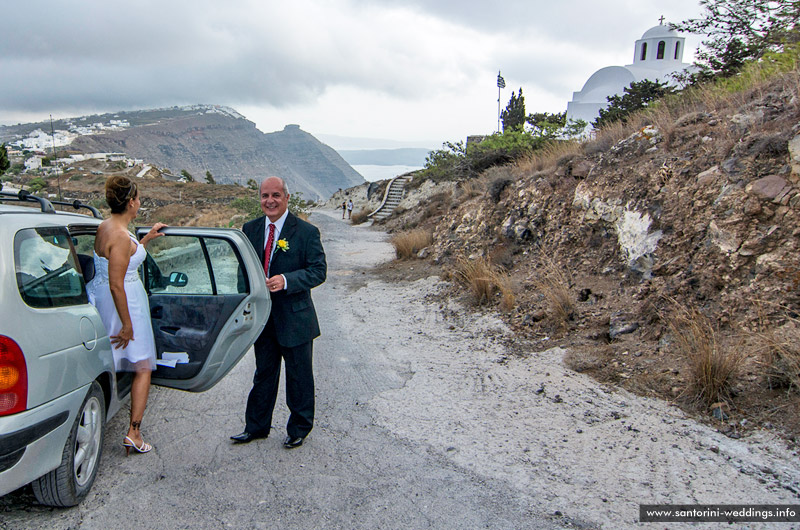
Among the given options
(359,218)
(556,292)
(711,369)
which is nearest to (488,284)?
(556,292)

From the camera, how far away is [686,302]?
5801 mm

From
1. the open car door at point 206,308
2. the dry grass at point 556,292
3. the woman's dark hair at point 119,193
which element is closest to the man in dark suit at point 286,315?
the open car door at point 206,308

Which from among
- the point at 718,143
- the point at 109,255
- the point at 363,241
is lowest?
the point at 363,241

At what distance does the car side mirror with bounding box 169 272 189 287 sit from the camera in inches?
163

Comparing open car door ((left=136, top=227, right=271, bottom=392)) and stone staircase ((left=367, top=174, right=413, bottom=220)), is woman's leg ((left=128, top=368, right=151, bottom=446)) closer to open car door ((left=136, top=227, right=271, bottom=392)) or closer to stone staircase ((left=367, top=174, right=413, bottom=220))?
open car door ((left=136, top=227, right=271, bottom=392))

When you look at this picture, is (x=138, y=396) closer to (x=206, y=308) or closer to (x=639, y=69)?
(x=206, y=308)

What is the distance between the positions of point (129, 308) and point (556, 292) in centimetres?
528

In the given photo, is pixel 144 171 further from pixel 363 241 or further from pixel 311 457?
pixel 311 457

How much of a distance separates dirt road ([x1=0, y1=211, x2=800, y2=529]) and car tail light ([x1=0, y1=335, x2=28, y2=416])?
0.80m

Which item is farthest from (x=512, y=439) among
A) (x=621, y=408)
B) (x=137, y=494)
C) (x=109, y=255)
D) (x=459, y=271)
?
(x=459, y=271)

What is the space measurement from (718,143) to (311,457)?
20.8 feet

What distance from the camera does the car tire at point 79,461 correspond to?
115 inches

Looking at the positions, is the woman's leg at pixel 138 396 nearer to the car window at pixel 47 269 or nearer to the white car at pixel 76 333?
the white car at pixel 76 333

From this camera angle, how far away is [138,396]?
3.66 meters
